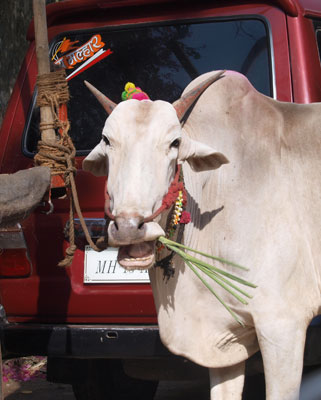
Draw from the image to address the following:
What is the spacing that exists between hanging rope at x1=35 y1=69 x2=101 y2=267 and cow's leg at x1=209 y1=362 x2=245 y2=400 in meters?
0.82

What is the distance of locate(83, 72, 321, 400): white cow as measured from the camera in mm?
3152

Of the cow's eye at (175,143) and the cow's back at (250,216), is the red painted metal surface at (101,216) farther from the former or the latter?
the cow's eye at (175,143)

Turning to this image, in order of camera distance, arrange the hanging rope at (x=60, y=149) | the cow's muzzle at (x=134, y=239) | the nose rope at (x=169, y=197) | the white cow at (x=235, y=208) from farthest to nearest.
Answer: the hanging rope at (x=60, y=149), the white cow at (x=235, y=208), the nose rope at (x=169, y=197), the cow's muzzle at (x=134, y=239)

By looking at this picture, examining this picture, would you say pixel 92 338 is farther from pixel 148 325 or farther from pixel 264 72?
pixel 264 72

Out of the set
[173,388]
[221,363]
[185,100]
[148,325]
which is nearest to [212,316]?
[221,363]

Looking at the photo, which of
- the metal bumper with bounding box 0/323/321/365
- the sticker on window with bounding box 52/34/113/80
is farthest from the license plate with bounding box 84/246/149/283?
the sticker on window with bounding box 52/34/113/80

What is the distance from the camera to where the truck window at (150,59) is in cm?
407

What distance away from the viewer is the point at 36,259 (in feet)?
13.4

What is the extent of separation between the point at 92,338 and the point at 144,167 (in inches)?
47.4

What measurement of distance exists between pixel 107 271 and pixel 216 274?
2.72ft

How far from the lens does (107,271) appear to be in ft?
12.9

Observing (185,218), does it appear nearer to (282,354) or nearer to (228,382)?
(282,354)

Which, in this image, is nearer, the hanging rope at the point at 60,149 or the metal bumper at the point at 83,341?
the hanging rope at the point at 60,149

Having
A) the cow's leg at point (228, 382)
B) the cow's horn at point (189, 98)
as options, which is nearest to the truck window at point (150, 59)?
the cow's horn at point (189, 98)
